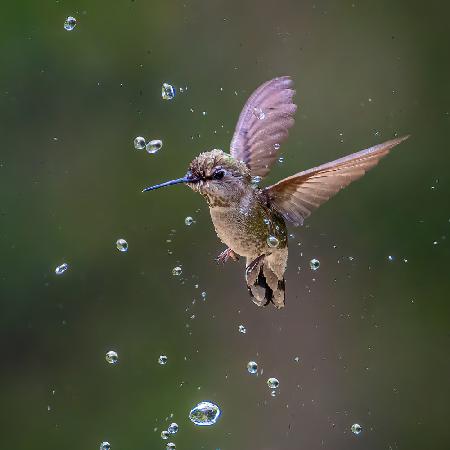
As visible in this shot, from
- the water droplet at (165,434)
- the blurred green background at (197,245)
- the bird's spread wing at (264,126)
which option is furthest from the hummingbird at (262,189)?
the water droplet at (165,434)

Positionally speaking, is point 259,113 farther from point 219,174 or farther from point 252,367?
point 252,367

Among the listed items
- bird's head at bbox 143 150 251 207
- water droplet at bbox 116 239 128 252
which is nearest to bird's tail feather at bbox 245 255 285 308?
bird's head at bbox 143 150 251 207

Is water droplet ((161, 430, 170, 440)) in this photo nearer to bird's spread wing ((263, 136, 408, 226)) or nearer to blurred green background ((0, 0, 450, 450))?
blurred green background ((0, 0, 450, 450))

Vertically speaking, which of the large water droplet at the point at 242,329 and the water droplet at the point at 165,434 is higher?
the large water droplet at the point at 242,329

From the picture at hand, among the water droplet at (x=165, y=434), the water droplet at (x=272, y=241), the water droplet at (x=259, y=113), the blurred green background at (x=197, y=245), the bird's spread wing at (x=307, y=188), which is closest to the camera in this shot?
the bird's spread wing at (x=307, y=188)

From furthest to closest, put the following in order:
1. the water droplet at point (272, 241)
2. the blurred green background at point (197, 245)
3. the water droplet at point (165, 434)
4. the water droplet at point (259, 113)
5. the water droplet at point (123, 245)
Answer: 1. the water droplet at point (165, 434)
2. the blurred green background at point (197, 245)
3. the water droplet at point (123, 245)
4. the water droplet at point (259, 113)
5. the water droplet at point (272, 241)

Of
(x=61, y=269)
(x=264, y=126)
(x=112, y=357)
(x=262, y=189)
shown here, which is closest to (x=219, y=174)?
(x=262, y=189)

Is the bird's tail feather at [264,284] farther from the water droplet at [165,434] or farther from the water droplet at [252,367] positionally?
the water droplet at [165,434]
